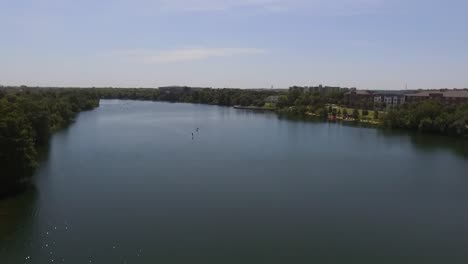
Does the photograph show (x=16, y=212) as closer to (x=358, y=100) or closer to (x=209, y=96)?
(x=358, y=100)

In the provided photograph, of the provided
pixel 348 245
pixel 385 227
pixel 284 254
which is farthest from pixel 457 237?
pixel 284 254

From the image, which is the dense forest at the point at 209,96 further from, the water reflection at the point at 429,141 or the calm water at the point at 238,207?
the calm water at the point at 238,207

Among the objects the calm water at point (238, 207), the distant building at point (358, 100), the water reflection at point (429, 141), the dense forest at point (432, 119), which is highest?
the distant building at point (358, 100)

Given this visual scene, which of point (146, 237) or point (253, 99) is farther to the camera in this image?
point (253, 99)

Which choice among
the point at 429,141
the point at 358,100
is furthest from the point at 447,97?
the point at 429,141

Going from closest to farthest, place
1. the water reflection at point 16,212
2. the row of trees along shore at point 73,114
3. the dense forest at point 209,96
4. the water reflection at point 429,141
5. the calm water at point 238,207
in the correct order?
the calm water at point 238,207, the water reflection at point 16,212, the row of trees along shore at point 73,114, the water reflection at point 429,141, the dense forest at point 209,96

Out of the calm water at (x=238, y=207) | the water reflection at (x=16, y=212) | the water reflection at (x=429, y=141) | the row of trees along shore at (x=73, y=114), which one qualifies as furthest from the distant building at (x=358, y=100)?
the water reflection at (x=16, y=212)

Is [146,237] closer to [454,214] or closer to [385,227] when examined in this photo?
[385,227]
